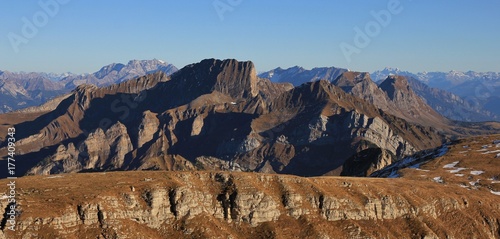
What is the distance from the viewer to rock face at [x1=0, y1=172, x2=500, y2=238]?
7975 cm

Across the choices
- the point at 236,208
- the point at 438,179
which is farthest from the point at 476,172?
the point at 236,208

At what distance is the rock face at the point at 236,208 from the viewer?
79.8 meters

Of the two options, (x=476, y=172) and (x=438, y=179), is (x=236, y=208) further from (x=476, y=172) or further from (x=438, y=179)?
(x=476, y=172)

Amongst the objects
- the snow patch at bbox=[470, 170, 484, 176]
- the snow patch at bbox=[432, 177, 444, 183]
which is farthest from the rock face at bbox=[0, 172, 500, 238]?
the snow patch at bbox=[470, 170, 484, 176]

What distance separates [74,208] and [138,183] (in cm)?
1440

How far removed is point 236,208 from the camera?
93875 millimetres

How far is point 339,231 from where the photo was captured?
9762cm

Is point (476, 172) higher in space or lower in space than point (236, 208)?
lower

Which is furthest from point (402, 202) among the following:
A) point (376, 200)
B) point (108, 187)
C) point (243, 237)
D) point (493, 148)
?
point (493, 148)

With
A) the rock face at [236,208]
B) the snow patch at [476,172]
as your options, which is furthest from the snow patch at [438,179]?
the rock face at [236,208]

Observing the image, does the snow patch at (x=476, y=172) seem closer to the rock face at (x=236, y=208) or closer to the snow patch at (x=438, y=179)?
the snow patch at (x=438, y=179)

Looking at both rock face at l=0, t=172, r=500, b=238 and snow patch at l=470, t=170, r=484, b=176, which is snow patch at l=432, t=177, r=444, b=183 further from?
rock face at l=0, t=172, r=500, b=238

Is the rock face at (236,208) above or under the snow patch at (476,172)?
above

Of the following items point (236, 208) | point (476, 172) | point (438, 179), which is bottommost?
point (476, 172)
